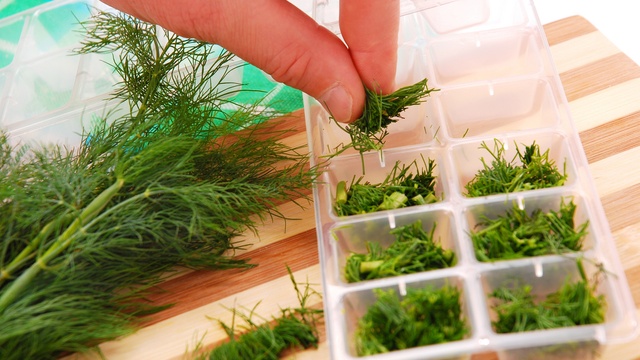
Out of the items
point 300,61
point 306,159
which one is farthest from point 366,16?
point 306,159

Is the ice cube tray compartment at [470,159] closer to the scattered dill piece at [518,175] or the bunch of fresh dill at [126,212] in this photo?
the scattered dill piece at [518,175]

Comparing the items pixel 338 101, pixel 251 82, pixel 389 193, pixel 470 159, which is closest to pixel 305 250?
pixel 389 193

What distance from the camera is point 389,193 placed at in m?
1.25

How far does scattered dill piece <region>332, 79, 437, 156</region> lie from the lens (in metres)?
1.27

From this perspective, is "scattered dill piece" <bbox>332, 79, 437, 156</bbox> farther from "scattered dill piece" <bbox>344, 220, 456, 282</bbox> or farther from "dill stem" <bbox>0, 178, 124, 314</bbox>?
"dill stem" <bbox>0, 178, 124, 314</bbox>

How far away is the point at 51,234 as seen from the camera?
112 centimetres

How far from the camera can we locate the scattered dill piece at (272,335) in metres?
1.06

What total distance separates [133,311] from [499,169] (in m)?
0.77

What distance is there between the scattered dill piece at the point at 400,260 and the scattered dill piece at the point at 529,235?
0.22 ft

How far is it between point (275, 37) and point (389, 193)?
1.27 ft

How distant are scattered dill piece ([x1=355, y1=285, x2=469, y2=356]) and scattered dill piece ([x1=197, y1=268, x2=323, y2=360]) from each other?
0.36 feet

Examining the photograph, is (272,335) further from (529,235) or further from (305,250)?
(529,235)

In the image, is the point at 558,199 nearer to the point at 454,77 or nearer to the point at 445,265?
the point at 445,265

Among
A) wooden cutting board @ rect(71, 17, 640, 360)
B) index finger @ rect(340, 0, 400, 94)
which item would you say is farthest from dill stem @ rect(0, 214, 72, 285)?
index finger @ rect(340, 0, 400, 94)
